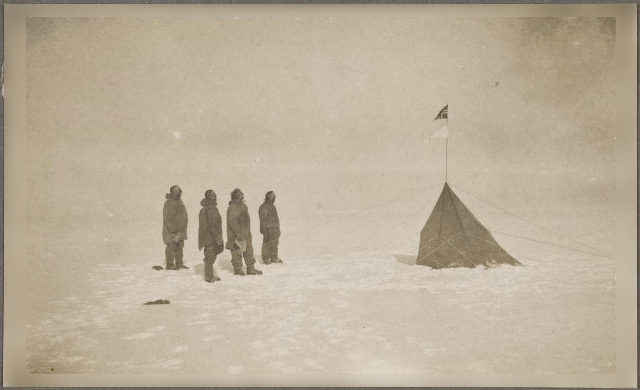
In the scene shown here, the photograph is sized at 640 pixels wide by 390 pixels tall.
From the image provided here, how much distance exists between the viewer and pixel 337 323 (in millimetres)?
2566

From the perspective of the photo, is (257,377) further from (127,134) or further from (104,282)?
(127,134)

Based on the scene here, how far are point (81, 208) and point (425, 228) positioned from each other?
2090 millimetres

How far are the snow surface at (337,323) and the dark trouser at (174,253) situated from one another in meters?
0.08

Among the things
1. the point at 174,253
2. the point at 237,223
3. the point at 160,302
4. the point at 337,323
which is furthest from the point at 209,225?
the point at 337,323

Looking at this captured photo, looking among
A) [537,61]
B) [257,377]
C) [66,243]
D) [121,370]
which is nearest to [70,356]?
[121,370]

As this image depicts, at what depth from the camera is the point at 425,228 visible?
9.02ft

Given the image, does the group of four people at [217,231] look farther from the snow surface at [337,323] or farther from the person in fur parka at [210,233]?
the snow surface at [337,323]

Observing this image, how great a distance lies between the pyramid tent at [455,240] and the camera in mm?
2701

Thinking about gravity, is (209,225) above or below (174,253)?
above

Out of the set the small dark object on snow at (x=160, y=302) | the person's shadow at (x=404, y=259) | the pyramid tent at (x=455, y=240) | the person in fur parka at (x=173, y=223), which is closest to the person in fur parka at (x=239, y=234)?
the person in fur parka at (x=173, y=223)

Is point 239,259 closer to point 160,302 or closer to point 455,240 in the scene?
point 160,302

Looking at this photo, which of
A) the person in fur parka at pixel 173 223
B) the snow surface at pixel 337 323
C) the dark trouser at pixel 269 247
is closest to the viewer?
the snow surface at pixel 337 323

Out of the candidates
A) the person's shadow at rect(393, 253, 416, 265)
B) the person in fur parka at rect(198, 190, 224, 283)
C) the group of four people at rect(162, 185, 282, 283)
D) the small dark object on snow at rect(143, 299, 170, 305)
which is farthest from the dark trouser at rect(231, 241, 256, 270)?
the person's shadow at rect(393, 253, 416, 265)

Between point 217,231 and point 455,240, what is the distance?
1489 millimetres
